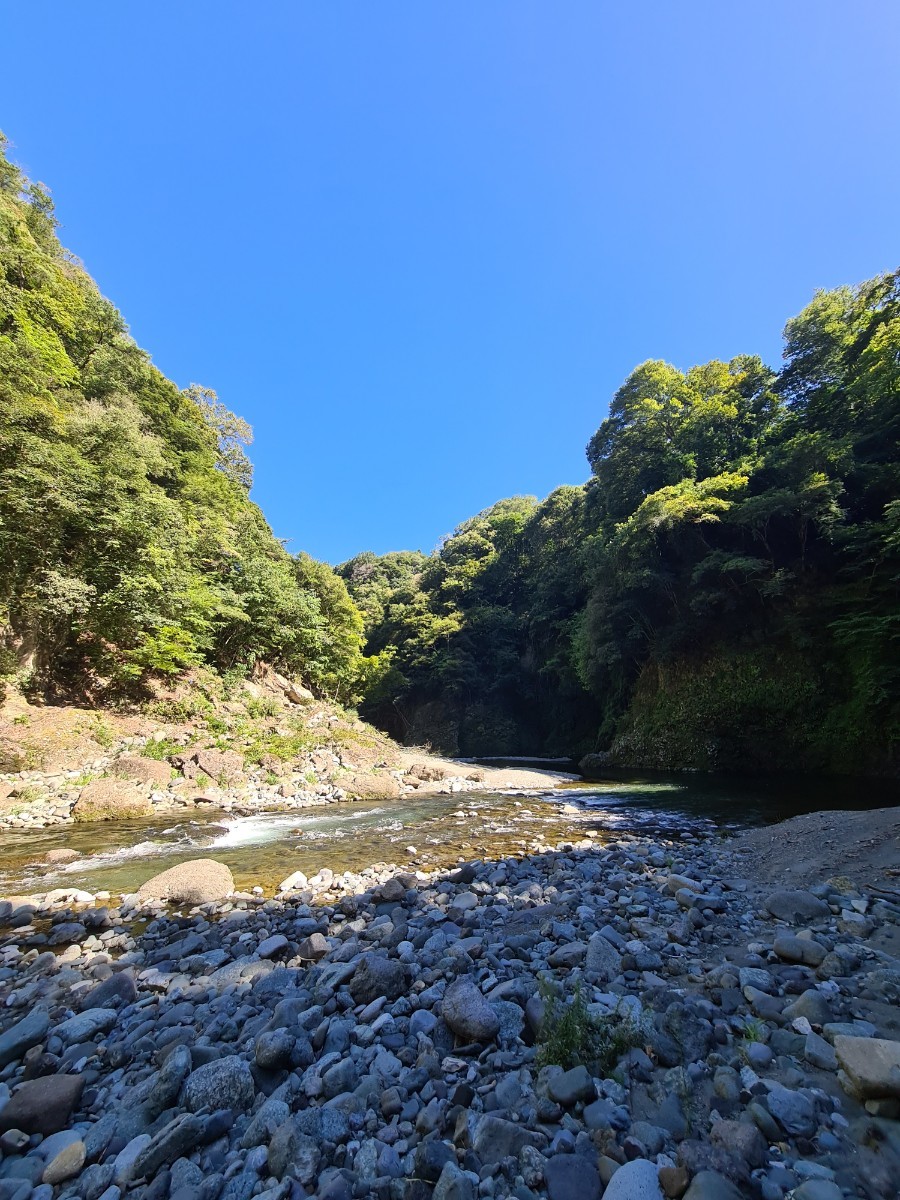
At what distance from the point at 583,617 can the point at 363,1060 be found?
84.7ft

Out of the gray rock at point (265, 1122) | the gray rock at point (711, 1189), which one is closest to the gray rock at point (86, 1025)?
the gray rock at point (265, 1122)

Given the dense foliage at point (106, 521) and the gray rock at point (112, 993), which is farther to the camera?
the dense foliage at point (106, 521)

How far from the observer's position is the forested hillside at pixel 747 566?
1578 centimetres

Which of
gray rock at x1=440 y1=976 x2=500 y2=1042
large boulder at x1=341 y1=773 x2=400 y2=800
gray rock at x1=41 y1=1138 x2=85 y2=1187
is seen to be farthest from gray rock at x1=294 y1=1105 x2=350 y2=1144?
large boulder at x1=341 y1=773 x2=400 y2=800

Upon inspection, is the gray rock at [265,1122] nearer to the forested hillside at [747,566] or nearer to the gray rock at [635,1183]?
the gray rock at [635,1183]

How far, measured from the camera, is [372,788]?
575 inches

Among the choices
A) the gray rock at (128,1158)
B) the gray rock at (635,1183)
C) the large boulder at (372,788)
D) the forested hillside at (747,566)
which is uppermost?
the forested hillside at (747,566)

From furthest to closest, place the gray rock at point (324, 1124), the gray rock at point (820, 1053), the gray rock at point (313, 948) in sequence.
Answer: the gray rock at point (313, 948) < the gray rock at point (820, 1053) < the gray rock at point (324, 1124)

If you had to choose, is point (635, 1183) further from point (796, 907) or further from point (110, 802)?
point (110, 802)

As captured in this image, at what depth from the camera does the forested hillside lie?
15.8 meters

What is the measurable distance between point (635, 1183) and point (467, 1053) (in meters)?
1.24

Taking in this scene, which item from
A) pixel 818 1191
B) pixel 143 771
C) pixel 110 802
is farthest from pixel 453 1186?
pixel 143 771

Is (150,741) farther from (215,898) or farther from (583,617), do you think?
(583,617)

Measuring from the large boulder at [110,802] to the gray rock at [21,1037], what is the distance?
829 centimetres
